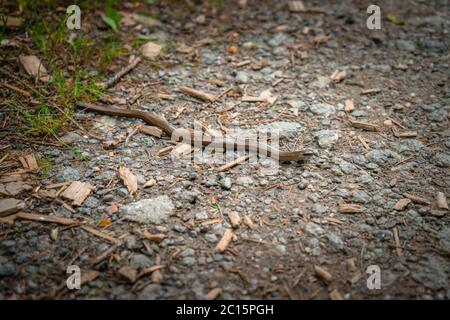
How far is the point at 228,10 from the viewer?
15.8 feet

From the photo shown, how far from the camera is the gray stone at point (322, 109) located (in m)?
3.64

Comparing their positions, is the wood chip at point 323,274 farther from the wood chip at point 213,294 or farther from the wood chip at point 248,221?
the wood chip at point 213,294

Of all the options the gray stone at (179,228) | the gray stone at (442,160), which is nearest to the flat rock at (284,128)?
the gray stone at (442,160)

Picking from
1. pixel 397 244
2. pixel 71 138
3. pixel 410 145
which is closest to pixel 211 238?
pixel 397 244

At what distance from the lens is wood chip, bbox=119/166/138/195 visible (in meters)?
2.91

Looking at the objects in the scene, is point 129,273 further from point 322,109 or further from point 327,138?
point 322,109

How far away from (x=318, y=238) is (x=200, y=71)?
2.21 m

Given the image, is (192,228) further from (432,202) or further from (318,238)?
(432,202)

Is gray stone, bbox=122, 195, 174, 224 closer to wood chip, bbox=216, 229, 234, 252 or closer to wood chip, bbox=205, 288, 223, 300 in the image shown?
wood chip, bbox=216, 229, 234, 252

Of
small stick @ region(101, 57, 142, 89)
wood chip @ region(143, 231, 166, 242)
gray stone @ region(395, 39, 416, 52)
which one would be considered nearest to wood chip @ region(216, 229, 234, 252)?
wood chip @ region(143, 231, 166, 242)

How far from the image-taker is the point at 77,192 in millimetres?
2850

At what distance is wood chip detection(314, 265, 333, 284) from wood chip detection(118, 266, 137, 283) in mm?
1116

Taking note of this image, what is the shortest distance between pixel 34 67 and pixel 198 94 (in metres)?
1.58

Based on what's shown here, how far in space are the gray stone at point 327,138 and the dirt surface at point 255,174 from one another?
0.01m
